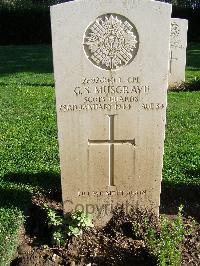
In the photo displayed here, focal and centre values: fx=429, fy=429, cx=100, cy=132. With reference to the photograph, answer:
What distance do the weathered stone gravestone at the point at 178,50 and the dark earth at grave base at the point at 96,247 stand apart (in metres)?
7.24

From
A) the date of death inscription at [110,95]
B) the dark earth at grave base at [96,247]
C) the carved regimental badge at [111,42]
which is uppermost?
the carved regimental badge at [111,42]

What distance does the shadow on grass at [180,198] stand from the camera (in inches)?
173

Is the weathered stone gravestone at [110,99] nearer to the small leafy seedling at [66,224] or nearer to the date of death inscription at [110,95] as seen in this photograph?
the date of death inscription at [110,95]

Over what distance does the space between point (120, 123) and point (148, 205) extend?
864mm

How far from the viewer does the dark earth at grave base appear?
3.61m

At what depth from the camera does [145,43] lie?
347cm

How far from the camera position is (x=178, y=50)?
35.7 ft

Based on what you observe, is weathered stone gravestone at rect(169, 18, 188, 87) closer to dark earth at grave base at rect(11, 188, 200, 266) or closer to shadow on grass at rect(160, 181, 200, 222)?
shadow on grass at rect(160, 181, 200, 222)

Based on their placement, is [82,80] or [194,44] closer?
[82,80]

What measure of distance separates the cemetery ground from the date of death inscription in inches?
43.0

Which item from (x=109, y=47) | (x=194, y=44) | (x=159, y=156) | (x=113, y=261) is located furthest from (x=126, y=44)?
(x=194, y=44)

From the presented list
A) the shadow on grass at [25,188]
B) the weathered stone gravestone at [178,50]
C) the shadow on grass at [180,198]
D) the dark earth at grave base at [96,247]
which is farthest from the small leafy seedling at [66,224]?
the weathered stone gravestone at [178,50]

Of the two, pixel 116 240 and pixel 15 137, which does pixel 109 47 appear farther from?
pixel 15 137

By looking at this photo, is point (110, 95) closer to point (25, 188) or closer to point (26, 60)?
point (25, 188)
